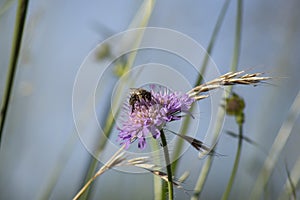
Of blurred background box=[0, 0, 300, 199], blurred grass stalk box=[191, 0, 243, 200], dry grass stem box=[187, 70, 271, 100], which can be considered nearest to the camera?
dry grass stem box=[187, 70, 271, 100]

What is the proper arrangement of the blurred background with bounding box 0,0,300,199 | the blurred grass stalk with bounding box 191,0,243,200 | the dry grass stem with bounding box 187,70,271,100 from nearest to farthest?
the dry grass stem with bounding box 187,70,271,100
the blurred grass stalk with bounding box 191,0,243,200
the blurred background with bounding box 0,0,300,199

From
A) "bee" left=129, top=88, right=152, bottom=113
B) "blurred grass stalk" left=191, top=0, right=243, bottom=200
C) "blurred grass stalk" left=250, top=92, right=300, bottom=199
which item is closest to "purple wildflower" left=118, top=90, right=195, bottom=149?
"bee" left=129, top=88, right=152, bottom=113

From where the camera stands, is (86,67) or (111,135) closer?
(111,135)

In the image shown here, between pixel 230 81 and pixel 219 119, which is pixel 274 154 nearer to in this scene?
pixel 219 119

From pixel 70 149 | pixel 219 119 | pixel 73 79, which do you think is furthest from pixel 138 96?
pixel 73 79

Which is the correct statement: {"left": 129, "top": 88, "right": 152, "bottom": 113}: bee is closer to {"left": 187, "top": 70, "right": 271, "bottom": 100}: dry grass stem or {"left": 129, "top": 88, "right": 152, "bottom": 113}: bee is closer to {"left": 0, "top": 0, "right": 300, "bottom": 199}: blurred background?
{"left": 187, "top": 70, "right": 271, "bottom": 100}: dry grass stem

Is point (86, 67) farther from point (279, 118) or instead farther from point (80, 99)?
point (279, 118)

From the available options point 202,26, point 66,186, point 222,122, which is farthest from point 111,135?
point 66,186
